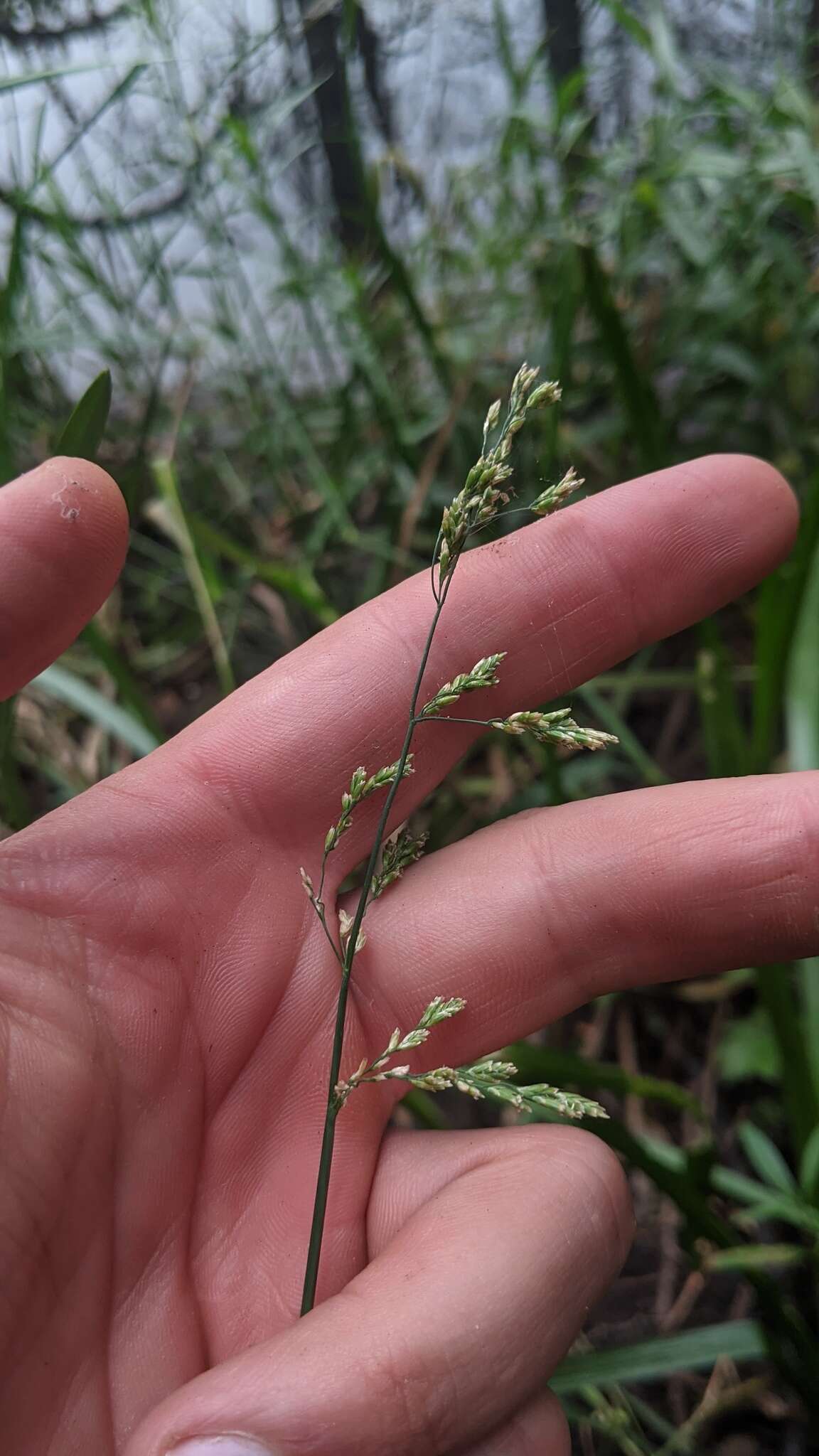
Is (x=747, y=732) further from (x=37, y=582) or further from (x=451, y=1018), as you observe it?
(x=37, y=582)

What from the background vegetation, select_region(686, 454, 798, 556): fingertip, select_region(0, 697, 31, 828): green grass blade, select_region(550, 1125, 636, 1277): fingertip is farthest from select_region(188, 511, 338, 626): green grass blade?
select_region(550, 1125, 636, 1277): fingertip

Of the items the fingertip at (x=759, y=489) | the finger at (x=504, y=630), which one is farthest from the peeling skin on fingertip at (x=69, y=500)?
the fingertip at (x=759, y=489)

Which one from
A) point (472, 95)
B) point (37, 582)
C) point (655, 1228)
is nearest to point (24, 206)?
point (37, 582)

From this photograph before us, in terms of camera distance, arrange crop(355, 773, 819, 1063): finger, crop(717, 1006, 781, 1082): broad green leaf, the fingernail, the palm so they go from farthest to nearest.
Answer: crop(717, 1006, 781, 1082): broad green leaf, crop(355, 773, 819, 1063): finger, the palm, the fingernail

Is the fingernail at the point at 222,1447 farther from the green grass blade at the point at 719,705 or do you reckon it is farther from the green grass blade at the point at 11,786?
the green grass blade at the point at 719,705

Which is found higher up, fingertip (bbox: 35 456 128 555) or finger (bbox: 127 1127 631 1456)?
fingertip (bbox: 35 456 128 555)

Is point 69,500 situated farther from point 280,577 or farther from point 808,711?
point 808,711

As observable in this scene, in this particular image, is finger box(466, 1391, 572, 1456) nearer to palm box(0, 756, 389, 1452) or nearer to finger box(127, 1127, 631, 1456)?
finger box(127, 1127, 631, 1456)
